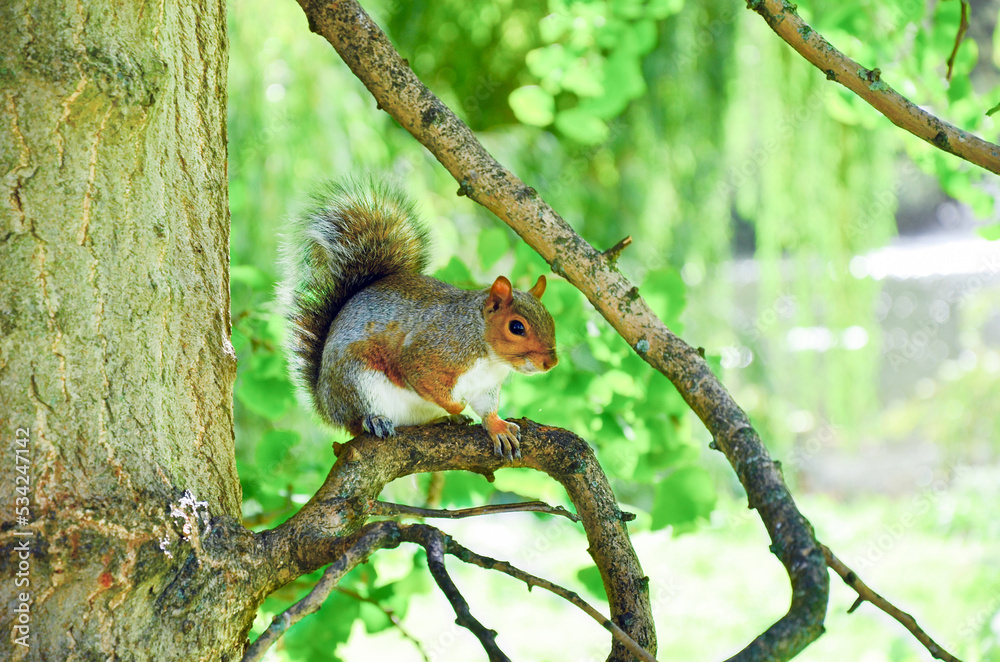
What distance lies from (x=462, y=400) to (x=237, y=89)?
3.26ft

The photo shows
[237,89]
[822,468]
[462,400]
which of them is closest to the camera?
[462,400]

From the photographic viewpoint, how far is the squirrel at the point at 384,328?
966 mm

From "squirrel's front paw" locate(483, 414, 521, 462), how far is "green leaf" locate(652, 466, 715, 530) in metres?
0.22

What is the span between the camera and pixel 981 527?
8.93ft

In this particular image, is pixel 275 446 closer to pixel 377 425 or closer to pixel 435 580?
pixel 377 425

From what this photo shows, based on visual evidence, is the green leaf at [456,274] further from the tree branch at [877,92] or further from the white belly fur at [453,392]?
the tree branch at [877,92]

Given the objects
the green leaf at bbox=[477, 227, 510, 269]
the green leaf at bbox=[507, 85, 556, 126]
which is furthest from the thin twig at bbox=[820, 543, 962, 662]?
the green leaf at bbox=[507, 85, 556, 126]

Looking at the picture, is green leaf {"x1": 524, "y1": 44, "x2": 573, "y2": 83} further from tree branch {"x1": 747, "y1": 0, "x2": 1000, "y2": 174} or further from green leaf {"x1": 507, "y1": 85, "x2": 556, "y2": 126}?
tree branch {"x1": 747, "y1": 0, "x2": 1000, "y2": 174}

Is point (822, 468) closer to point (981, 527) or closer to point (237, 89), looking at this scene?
point (981, 527)

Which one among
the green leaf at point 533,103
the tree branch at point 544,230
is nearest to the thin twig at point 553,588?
the tree branch at point 544,230

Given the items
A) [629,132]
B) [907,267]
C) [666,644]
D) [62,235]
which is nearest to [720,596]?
[666,644]

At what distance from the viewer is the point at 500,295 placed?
3.22 ft

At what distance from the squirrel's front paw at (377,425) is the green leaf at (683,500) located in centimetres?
32

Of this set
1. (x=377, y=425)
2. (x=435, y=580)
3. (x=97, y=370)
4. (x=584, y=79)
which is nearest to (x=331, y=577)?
(x=435, y=580)
